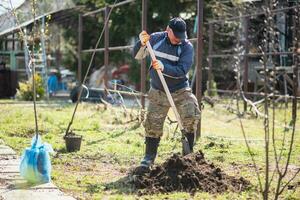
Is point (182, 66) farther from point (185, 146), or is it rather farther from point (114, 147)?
point (114, 147)

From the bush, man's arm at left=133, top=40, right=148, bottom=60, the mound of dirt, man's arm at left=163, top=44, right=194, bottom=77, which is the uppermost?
man's arm at left=133, top=40, right=148, bottom=60

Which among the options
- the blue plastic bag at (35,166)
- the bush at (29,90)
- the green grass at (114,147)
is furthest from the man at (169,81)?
the bush at (29,90)

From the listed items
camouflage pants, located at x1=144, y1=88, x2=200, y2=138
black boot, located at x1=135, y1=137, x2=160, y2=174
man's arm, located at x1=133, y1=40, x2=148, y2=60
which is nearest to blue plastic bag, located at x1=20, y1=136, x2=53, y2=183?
black boot, located at x1=135, y1=137, x2=160, y2=174

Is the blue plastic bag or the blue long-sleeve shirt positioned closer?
the blue plastic bag

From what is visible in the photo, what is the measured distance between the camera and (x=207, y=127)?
430 inches

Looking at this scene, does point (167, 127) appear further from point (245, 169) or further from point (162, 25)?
point (162, 25)

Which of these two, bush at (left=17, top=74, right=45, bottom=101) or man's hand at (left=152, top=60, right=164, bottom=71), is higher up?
man's hand at (left=152, top=60, right=164, bottom=71)

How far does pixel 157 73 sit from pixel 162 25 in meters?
14.7

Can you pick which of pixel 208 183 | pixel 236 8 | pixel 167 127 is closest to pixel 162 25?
pixel 236 8

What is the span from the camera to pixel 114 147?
795cm

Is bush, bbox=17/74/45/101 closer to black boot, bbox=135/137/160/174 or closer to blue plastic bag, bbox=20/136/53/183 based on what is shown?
black boot, bbox=135/137/160/174

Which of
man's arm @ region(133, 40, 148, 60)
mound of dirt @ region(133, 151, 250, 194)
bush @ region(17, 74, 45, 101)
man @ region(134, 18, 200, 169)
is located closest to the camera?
mound of dirt @ region(133, 151, 250, 194)

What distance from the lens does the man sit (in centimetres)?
629

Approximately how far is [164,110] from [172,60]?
563 mm
